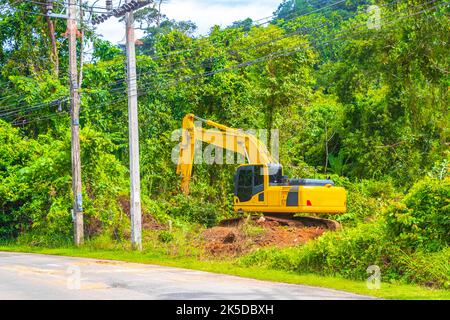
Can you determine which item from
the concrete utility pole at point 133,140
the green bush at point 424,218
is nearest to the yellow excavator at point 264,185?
the concrete utility pole at point 133,140

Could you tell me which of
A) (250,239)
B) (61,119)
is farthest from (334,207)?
(61,119)

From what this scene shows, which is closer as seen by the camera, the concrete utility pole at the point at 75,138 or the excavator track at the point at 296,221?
the excavator track at the point at 296,221

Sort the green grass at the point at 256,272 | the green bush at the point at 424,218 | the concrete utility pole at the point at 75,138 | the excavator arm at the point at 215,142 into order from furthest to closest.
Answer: the excavator arm at the point at 215,142 < the concrete utility pole at the point at 75,138 < the green bush at the point at 424,218 < the green grass at the point at 256,272

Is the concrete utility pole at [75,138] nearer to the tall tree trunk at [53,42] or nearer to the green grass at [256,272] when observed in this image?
the green grass at [256,272]

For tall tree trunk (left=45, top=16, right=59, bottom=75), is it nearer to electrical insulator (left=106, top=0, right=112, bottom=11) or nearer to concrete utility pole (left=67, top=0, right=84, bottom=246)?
concrete utility pole (left=67, top=0, right=84, bottom=246)

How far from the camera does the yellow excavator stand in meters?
27.8

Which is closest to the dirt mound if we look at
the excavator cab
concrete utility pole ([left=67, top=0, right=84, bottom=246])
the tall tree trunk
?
the excavator cab

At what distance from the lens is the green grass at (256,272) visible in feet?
53.1

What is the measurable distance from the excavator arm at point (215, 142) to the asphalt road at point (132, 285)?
8.96m

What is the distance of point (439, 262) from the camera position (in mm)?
17812

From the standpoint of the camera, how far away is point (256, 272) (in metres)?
20.7

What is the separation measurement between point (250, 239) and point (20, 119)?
22.8m

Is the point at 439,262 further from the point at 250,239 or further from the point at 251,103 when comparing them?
the point at 251,103

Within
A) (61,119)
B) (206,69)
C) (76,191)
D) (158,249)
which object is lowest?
(158,249)
